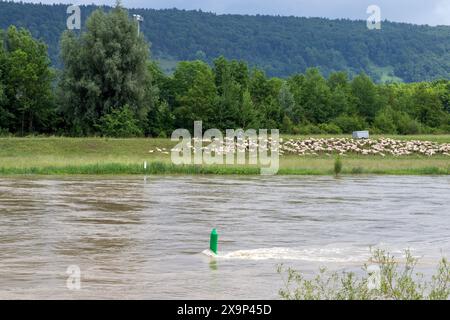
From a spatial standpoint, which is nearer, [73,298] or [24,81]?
[73,298]

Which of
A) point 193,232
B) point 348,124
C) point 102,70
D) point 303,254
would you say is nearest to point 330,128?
point 348,124

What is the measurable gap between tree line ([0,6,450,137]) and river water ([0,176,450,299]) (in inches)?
1127

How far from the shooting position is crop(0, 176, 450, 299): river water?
15.6 m

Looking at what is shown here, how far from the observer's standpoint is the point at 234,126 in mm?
76250

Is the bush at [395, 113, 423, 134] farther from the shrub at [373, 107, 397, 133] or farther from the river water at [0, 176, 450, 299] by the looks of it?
the river water at [0, 176, 450, 299]

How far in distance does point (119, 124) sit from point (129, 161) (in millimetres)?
16636

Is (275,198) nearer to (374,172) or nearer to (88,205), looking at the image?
(88,205)

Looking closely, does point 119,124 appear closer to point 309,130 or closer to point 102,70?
point 102,70

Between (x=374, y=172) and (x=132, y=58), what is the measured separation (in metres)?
26.0

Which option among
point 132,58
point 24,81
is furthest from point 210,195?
point 24,81

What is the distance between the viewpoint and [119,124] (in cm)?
6669

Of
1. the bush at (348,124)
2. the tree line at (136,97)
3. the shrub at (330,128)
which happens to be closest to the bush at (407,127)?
the tree line at (136,97)

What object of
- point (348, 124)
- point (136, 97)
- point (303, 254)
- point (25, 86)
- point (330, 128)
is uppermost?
point (25, 86)

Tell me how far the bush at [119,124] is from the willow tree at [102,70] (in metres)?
0.44
